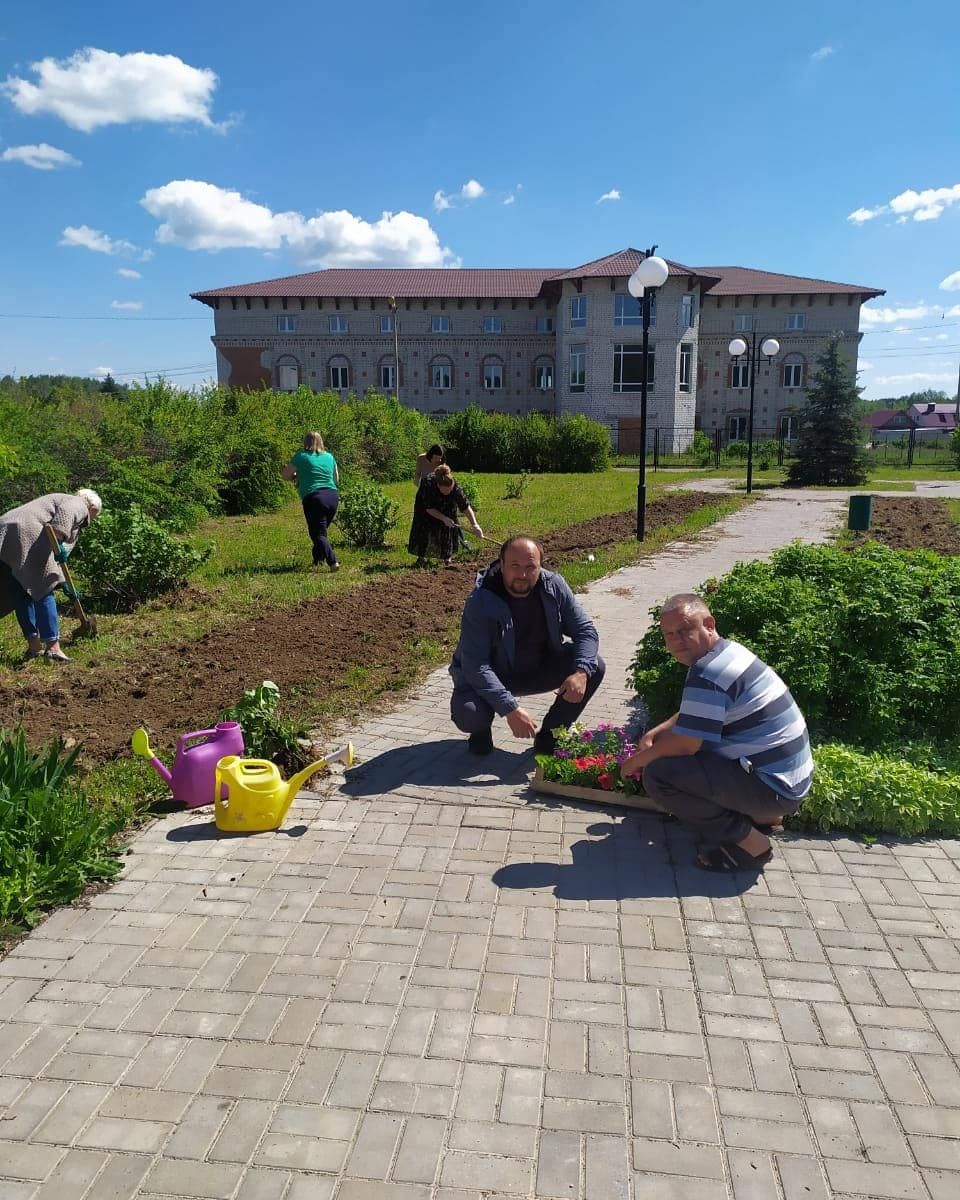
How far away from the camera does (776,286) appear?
52094 mm

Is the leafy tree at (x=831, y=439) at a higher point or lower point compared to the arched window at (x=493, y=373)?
lower

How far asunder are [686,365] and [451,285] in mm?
17064

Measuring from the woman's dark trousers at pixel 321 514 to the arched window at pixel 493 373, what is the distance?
154 feet

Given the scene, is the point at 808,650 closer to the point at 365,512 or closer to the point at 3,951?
the point at 3,951

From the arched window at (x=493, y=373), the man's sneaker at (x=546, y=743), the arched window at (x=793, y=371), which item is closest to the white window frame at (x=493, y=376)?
the arched window at (x=493, y=373)

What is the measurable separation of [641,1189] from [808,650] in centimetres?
297

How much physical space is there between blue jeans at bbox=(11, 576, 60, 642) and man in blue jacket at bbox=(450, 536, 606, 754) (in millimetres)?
3643

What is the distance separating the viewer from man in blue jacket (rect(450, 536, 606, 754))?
452 cm

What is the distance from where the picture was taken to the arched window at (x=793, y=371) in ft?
173

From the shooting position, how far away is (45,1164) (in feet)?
7.26

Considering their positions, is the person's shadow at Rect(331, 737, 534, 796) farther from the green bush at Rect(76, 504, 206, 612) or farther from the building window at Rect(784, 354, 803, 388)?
the building window at Rect(784, 354, 803, 388)

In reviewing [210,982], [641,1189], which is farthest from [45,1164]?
[641,1189]

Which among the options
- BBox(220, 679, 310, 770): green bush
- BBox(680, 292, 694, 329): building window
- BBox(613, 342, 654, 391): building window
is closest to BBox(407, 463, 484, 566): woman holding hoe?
BBox(220, 679, 310, 770): green bush

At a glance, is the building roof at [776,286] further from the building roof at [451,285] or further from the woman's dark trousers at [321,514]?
the woman's dark trousers at [321,514]
